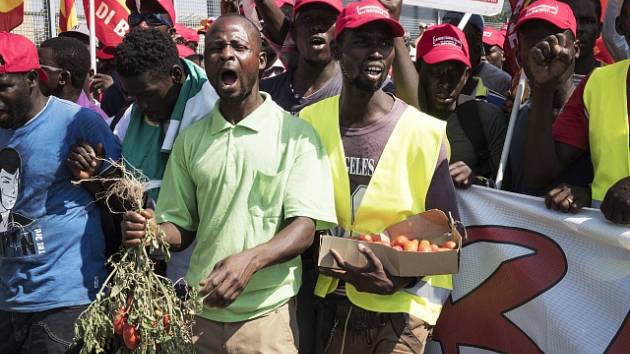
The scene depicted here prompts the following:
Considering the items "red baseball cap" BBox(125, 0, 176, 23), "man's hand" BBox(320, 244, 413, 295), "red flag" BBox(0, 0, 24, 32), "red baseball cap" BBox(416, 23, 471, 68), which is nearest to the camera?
"man's hand" BBox(320, 244, 413, 295)

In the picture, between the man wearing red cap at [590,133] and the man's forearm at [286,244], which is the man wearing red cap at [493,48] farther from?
the man's forearm at [286,244]

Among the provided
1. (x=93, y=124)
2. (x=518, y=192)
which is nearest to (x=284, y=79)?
(x=93, y=124)

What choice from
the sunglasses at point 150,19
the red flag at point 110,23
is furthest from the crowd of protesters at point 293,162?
the red flag at point 110,23

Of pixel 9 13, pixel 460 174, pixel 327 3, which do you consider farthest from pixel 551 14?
pixel 9 13

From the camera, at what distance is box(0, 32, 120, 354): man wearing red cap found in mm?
3926

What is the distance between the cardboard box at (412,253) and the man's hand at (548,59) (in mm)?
786

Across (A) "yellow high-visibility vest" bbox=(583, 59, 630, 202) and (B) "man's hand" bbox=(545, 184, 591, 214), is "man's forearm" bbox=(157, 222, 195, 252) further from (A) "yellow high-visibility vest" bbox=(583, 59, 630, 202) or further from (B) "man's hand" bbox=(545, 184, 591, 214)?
(A) "yellow high-visibility vest" bbox=(583, 59, 630, 202)

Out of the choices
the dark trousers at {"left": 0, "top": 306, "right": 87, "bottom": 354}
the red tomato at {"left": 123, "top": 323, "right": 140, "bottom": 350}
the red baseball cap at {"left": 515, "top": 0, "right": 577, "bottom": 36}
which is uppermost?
the red baseball cap at {"left": 515, "top": 0, "right": 577, "bottom": 36}

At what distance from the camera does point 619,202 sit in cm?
327

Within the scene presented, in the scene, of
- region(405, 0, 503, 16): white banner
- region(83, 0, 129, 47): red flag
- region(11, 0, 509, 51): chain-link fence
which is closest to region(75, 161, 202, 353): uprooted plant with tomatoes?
region(405, 0, 503, 16): white banner

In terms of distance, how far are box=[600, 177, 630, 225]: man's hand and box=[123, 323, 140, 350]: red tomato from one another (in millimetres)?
1935

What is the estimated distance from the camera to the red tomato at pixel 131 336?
3.08 m

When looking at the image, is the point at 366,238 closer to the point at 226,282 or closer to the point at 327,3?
the point at 226,282

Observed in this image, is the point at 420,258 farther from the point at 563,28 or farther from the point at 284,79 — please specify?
the point at 284,79
